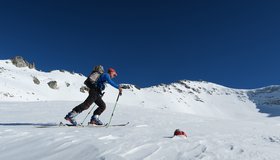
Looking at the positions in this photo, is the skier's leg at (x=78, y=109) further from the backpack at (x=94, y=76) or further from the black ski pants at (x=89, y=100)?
the backpack at (x=94, y=76)

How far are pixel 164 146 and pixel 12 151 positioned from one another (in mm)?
2858

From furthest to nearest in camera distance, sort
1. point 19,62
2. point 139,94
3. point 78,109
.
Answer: point 139,94 → point 19,62 → point 78,109

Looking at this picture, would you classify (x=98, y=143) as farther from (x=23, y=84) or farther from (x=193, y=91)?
(x=193, y=91)

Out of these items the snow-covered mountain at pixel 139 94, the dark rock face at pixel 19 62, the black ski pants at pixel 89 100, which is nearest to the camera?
the black ski pants at pixel 89 100

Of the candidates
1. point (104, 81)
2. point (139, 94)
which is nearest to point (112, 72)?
point (104, 81)

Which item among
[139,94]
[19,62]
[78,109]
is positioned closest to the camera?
[78,109]

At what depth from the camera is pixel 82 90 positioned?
94.6 meters

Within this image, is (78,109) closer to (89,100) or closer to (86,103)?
(86,103)

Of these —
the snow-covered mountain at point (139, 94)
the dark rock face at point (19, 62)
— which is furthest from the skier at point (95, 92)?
the dark rock face at point (19, 62)

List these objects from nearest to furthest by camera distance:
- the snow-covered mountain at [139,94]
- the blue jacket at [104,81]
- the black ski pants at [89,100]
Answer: the blue jacket at [104,81]
the black ski pants at [89,100]
the snow-covered mountain at [139,94]

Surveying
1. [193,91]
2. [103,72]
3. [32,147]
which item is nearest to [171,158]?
[32,147]

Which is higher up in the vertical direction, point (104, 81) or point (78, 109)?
point (104, 81)

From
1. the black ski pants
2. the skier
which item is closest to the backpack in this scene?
the skier

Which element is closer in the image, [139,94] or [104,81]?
[104,81]
